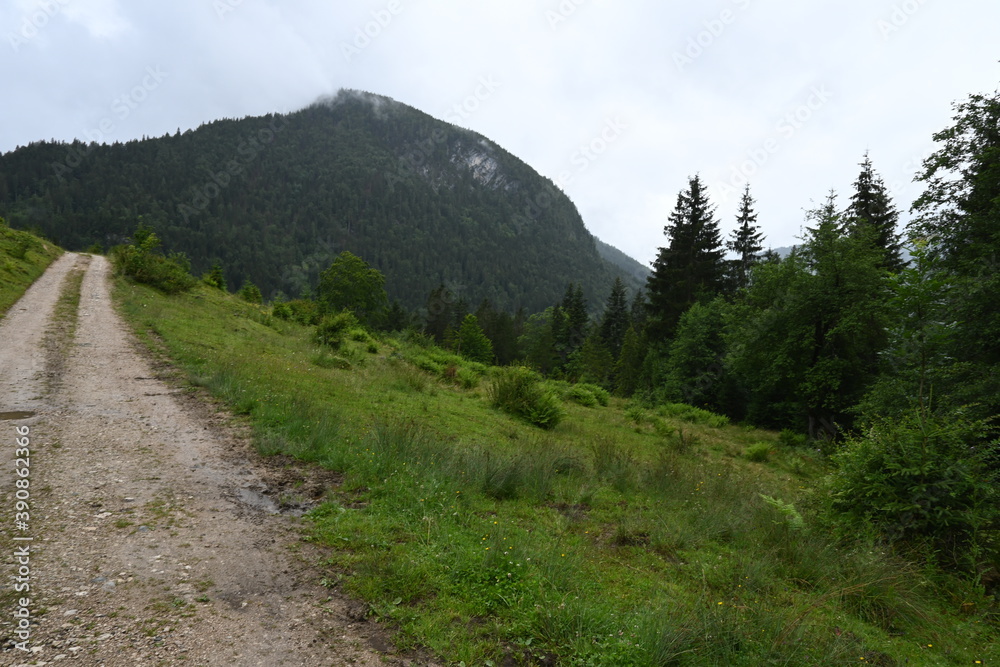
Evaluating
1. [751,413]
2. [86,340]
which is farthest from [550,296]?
[86,340]

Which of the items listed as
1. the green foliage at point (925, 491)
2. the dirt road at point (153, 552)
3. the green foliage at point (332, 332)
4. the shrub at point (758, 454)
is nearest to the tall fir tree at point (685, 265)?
the shrub at point (758, 454)

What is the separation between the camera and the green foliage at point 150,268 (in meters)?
23.7

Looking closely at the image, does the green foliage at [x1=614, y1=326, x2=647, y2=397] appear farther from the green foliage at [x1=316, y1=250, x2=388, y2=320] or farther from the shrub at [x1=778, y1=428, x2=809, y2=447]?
the green foliage at [x1=316, y1=250, x2=388, y2=320]

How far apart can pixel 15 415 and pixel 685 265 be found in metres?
36.6

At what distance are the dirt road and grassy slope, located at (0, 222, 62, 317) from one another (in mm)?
12819

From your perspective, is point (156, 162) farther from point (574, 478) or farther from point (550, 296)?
point (574, 478)

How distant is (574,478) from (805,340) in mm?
15952

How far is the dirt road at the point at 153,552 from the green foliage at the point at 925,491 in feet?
22.3

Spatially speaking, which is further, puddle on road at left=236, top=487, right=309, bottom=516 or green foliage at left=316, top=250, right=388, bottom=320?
green foliage at left=316, top=250, right=388, bottom=320

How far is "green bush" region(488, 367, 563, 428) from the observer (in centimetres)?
1504

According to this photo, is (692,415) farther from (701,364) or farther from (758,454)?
(758,454)

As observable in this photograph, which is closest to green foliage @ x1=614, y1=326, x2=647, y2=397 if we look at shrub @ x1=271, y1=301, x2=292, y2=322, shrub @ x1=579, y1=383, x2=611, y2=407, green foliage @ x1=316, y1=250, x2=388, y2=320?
shrub @ x1=579, y1=383, x2=611, y2=407
